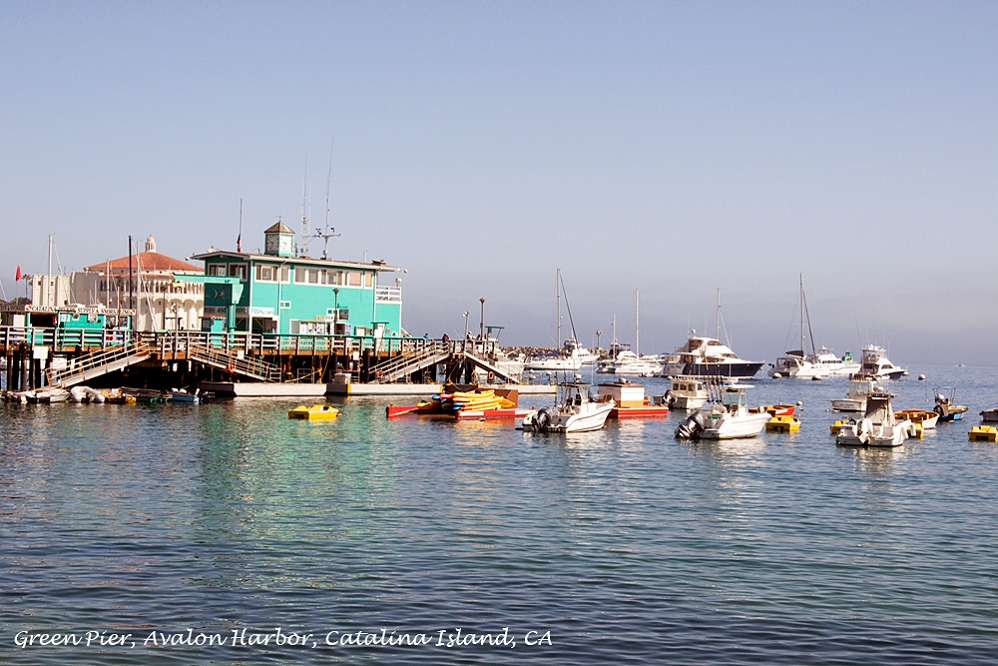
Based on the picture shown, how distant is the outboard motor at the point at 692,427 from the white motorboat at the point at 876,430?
6524 millimetres

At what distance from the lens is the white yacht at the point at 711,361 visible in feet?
462

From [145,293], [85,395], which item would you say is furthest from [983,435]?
[145,293]

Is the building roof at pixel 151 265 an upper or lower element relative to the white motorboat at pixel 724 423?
upper

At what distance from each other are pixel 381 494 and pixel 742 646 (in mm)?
17173

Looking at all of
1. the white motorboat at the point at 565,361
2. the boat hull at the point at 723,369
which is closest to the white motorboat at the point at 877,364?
the boat hull at the point at 723,369

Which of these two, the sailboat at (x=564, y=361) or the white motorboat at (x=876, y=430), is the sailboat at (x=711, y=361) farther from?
the white motorboat at (x=876, y=430)

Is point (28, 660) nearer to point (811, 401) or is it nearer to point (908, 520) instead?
point (908, 520)

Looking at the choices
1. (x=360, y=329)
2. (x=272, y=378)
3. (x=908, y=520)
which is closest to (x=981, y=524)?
(x=908, y=520)

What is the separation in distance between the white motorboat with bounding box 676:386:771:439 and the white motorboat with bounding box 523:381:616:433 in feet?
14.7

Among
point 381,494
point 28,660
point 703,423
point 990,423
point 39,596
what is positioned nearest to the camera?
point 28,660

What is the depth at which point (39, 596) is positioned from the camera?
809 inches

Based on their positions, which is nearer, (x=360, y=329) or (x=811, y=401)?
(x=360, y=329)

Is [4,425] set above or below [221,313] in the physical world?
below

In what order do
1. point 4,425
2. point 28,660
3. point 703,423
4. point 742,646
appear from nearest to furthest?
point 28,660 < point 742,646 < point 4,425 < point 703,423
